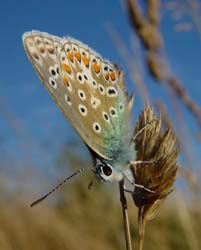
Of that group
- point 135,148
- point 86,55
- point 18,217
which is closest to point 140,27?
point 86,55

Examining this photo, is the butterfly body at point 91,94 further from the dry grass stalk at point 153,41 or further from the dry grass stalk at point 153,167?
the dry grass stalk at point 153,41

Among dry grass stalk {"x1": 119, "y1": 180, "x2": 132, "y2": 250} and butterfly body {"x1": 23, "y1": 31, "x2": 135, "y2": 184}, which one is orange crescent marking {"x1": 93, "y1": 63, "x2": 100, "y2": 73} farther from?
dry grass stalk {"x1": 119, "y1": 180, "x2": 132, "y2": 250}

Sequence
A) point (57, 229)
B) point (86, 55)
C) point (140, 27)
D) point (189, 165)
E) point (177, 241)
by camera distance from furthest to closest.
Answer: point (177, 241) → point (57, 229) → point (189, 165) → point (140, 27) → point (86, 55)

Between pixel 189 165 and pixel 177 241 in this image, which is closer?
pixel 189 165

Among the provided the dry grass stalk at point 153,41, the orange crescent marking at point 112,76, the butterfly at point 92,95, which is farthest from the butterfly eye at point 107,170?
the dry grass stalk at point 153,41

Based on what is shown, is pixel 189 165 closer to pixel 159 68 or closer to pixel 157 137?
pixel 159 68
